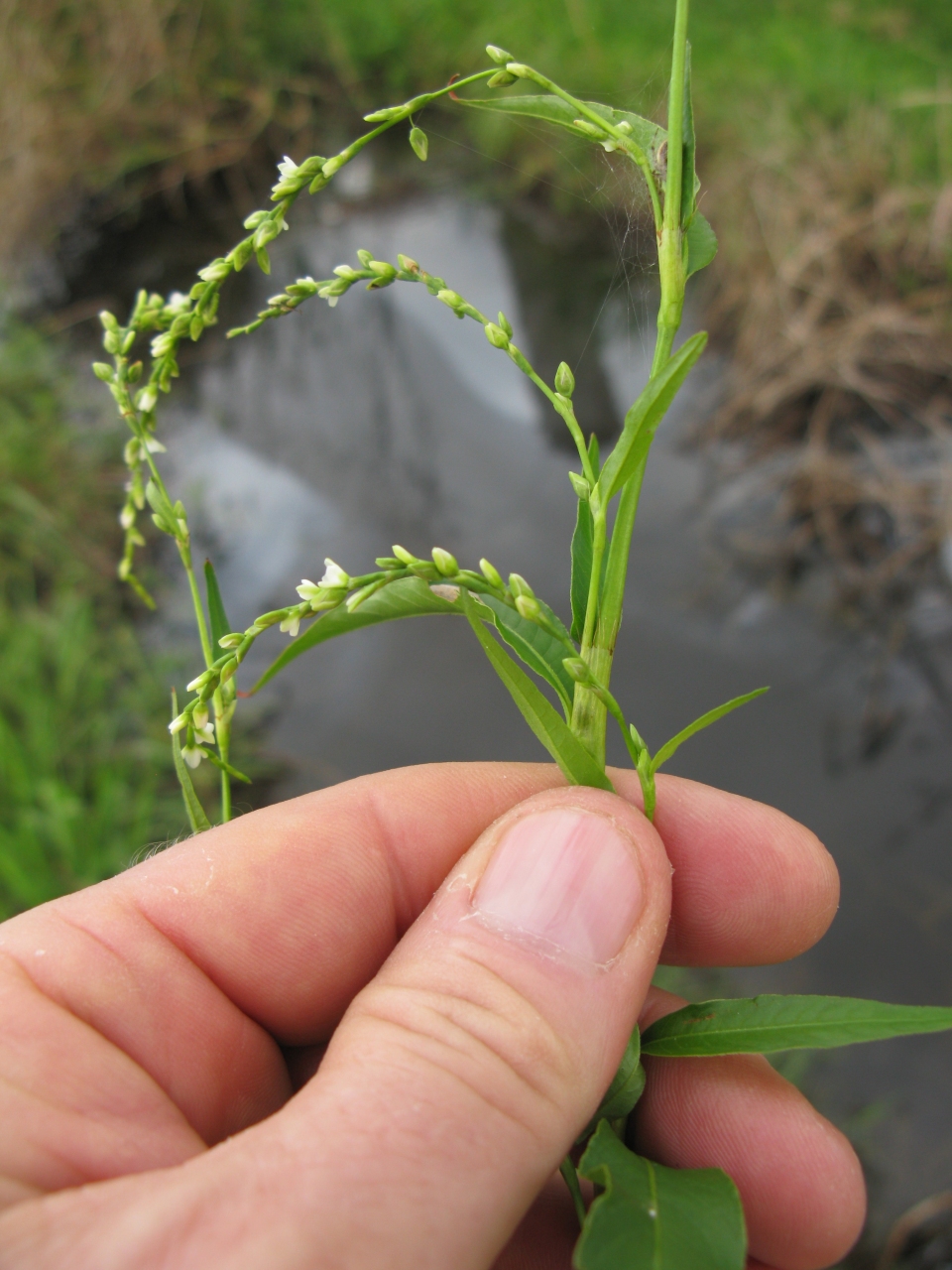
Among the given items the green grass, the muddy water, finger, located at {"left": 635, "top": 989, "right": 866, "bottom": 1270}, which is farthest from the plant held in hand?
the green grass

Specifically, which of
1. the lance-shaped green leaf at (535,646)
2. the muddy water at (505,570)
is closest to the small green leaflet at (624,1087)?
the lance-shaped green leaf at (535,646)

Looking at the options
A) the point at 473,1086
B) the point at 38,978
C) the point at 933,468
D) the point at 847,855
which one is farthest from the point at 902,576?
the point at 38,978

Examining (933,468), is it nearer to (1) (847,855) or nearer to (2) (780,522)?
(2) (780,522)

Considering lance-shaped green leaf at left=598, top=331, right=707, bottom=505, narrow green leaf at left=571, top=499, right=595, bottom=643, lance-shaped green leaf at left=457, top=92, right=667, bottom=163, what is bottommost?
narrow green leaf at left=571, top=499, right=595, bottom=643

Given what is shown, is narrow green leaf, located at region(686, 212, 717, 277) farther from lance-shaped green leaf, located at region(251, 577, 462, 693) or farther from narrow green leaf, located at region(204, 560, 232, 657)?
narrow green leaf, located at region(204, 560, 232, 657)

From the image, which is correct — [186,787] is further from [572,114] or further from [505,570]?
[505,570]
